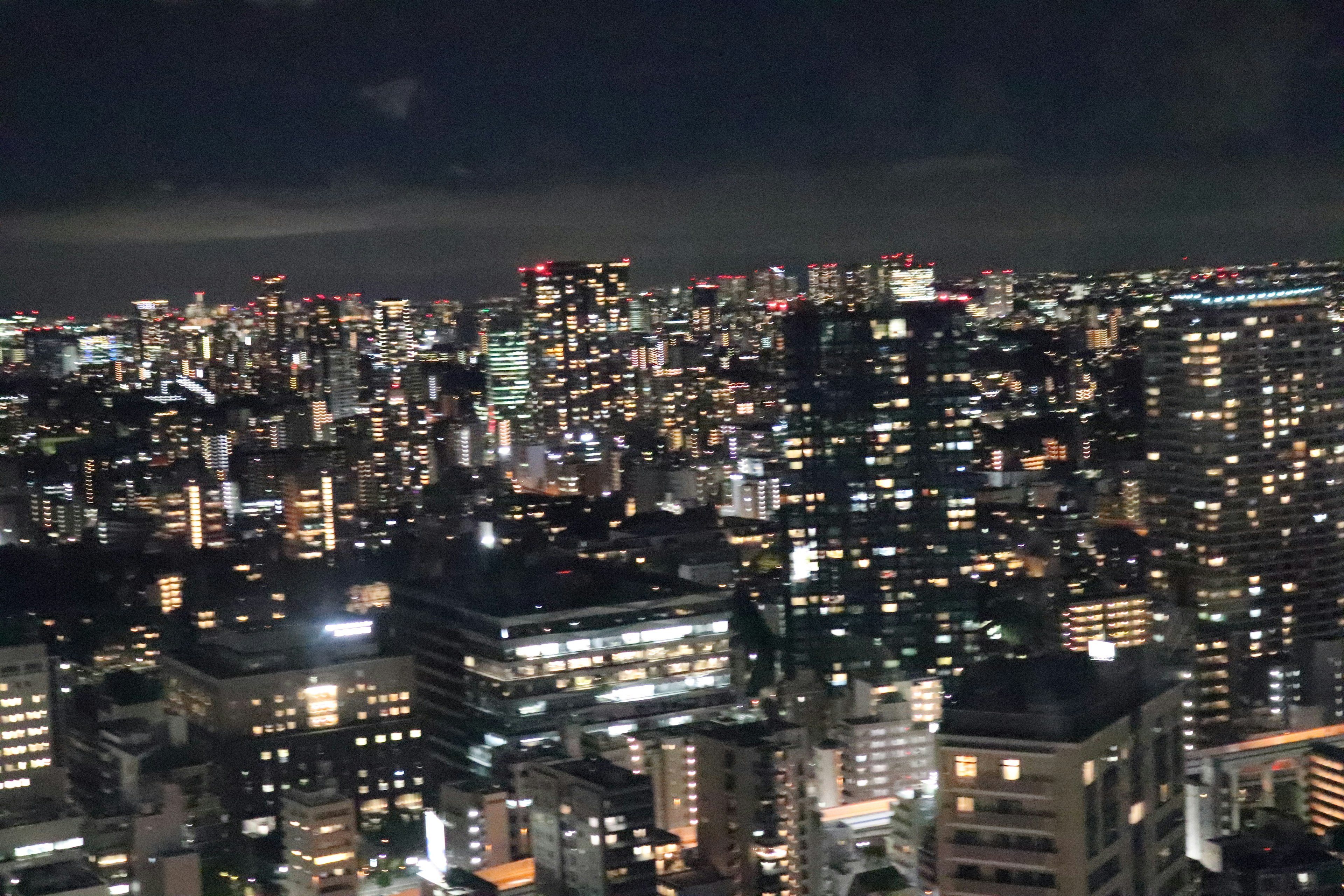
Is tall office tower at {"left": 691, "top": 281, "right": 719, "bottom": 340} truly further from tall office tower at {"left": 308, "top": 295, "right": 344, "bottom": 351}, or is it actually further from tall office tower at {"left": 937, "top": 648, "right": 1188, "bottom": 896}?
tall office tower at {"left": 937, "top": 648, "right": 1188, "bottom": 896}

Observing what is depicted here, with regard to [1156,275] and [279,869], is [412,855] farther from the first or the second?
[1156,275]

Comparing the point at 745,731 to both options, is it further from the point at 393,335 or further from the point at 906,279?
the point at 393,335

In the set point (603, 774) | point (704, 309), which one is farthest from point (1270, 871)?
point (704, 309)

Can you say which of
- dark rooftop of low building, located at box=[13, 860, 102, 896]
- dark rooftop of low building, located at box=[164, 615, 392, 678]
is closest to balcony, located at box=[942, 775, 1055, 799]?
dark rooftop of low building, located at box=[13, 860, 102, 896]

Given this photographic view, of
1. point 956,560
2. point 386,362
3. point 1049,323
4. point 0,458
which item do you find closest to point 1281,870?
point 956,560

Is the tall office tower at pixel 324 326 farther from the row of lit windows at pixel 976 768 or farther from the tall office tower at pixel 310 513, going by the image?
the row of lit windows at pixel 976 768

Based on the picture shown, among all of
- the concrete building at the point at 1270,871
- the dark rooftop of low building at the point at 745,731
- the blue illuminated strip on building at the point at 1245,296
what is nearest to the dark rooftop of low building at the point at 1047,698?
the concrete building at the point at 1270,871

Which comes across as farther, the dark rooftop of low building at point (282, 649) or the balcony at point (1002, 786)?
the dark rooftop of low building at point (282, 649)
